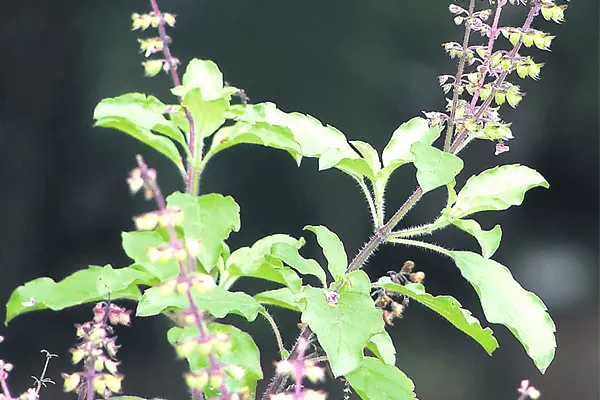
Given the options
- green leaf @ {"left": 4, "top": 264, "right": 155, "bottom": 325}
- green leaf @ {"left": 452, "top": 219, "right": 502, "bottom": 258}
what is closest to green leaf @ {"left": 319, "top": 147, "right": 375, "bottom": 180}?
green leaf @ {"left": 452, "top": 219, "right": 502, "bottom": 258}

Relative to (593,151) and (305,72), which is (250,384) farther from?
(593,151)

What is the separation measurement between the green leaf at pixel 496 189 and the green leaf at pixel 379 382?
0.16 metres

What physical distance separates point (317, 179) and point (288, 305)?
1.05 m

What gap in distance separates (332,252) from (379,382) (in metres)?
0.13

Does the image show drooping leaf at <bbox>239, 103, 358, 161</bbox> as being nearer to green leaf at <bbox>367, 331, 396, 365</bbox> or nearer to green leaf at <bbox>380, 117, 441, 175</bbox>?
green leaf at <bbox>380, 117, 441, 175</bbox>

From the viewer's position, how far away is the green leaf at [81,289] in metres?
0.73

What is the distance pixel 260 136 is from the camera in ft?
2.35

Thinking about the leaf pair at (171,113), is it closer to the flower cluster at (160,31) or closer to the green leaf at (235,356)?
the flower cluster at (160,31)

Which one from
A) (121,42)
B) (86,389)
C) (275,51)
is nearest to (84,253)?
(121,42)

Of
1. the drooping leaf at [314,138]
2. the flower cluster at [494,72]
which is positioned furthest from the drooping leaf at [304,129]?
the flower cluster at [494,72]

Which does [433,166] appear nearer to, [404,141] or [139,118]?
[404,141]

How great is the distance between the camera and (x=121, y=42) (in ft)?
5.79

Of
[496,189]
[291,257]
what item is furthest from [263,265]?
[496,189]

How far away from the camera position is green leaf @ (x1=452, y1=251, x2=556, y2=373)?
2.22 ft
